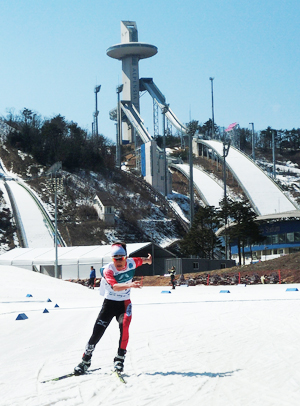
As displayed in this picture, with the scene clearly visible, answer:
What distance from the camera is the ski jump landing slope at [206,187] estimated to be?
98.4m

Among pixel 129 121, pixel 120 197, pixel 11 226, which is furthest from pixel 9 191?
pixel 129 121

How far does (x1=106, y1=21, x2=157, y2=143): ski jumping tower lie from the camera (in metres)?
131

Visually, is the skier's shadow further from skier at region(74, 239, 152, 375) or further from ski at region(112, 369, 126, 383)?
skier at region(74, 239, 152, 375)

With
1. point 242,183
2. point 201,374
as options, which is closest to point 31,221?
point 242,183

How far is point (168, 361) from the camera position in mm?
8750

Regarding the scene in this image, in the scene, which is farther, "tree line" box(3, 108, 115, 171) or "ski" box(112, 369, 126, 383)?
"tree line" box(3, 108, 115, 171)

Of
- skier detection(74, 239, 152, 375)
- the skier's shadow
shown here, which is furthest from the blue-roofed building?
the skier's shadow

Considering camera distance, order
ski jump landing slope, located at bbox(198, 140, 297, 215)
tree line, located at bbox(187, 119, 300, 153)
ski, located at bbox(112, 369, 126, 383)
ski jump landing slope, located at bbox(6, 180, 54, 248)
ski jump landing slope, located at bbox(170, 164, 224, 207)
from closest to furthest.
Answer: ski, located at bbox(112, 369, 126, 383) → ski jump landing slope, located at bbox(6, 180, 54, 248) → ski jump landing slope, located at bbox(198, 140, 297, 215) → ski jump landing slope, located at bbox(170, 164, 224, 207) → tree line, located at bbox(187, 119, 300, 153)

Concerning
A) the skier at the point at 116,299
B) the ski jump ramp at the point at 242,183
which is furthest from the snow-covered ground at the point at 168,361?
the ski jump ramp at the point at 242,183

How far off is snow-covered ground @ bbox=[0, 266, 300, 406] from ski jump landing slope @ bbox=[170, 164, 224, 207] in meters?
81.9

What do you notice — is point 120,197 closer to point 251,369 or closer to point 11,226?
point 11,226

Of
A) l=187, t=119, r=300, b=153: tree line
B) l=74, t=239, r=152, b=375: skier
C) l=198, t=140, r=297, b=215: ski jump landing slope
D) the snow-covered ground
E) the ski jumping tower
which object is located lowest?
the snow-covered ground

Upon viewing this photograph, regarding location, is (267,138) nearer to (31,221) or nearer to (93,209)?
(93,209)

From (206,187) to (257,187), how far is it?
905cm
